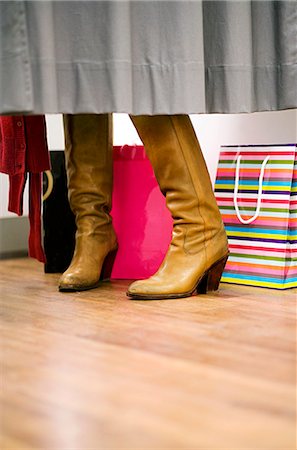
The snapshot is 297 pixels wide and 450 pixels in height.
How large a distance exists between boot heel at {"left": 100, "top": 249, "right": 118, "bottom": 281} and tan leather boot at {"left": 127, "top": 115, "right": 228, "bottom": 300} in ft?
0.81

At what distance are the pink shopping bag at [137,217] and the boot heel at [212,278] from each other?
25 centimetres

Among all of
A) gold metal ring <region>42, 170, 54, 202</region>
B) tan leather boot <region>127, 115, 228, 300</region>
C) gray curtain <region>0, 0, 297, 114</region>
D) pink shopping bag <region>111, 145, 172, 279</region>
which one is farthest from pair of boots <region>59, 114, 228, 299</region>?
gold metal ring <region>42, 170, 54, 202</region>

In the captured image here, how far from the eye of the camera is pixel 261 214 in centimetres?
186

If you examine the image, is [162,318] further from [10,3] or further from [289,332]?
[10,3]

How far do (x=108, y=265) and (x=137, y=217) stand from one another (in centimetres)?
15

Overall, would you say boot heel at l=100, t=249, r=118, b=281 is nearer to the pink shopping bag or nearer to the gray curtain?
the pink shopping bag

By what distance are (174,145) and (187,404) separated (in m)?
0.77

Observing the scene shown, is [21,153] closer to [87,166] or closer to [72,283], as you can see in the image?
[87,166]

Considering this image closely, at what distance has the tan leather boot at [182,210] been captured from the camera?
1.69 metres

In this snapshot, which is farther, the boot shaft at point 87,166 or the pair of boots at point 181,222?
the boot shaft at point 87,166

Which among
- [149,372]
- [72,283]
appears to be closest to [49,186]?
[72,283]

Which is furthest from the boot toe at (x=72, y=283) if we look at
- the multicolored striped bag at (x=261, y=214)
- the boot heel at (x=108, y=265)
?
the multicolored striped bag at (x=261, y=214)

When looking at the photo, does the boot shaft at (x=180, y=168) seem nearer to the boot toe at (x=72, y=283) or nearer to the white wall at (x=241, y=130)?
the boot toe at (x=72, y=283)

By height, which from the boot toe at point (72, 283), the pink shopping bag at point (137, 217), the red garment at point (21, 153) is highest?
the red garment at point (21, 153)
